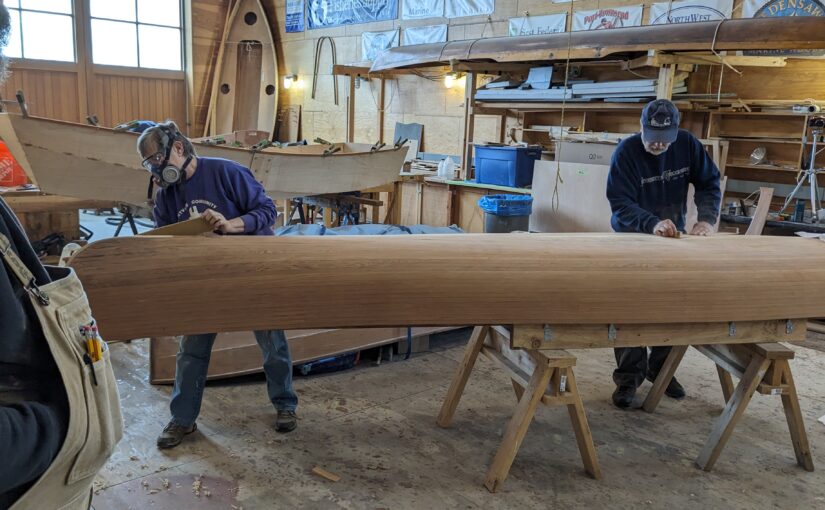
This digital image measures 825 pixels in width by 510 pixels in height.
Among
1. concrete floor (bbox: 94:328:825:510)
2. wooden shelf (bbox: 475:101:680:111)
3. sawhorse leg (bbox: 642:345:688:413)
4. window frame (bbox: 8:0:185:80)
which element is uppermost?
window frame (bbox: 8:0:185:80)

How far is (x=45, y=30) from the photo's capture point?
10.7 metres

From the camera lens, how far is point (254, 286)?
204 centimetres

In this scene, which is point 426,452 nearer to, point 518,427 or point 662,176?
point 518,427

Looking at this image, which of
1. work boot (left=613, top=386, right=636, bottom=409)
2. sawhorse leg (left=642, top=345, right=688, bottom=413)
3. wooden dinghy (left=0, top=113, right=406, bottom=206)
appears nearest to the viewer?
sawhorse leg (left=642, top=345, right=688, bottom=413)

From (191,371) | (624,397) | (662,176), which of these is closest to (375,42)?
(662,176)

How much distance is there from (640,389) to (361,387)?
160 cm

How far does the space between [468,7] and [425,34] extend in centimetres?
82

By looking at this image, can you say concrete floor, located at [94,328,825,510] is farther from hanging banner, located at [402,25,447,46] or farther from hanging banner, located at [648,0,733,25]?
hanging banner, located at [402,25,447,46]

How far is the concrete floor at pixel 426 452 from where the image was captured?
2.49 m

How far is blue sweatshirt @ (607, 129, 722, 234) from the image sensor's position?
329 centimetres

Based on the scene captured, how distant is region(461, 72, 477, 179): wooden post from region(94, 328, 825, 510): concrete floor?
4.01 meters

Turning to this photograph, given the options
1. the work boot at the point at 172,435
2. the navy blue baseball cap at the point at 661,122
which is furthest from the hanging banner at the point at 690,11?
the work boot at the point at 172,435

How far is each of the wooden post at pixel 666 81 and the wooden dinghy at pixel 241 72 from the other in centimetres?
839

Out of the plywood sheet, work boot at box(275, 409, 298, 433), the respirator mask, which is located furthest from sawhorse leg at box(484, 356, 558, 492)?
the plywood sheet
